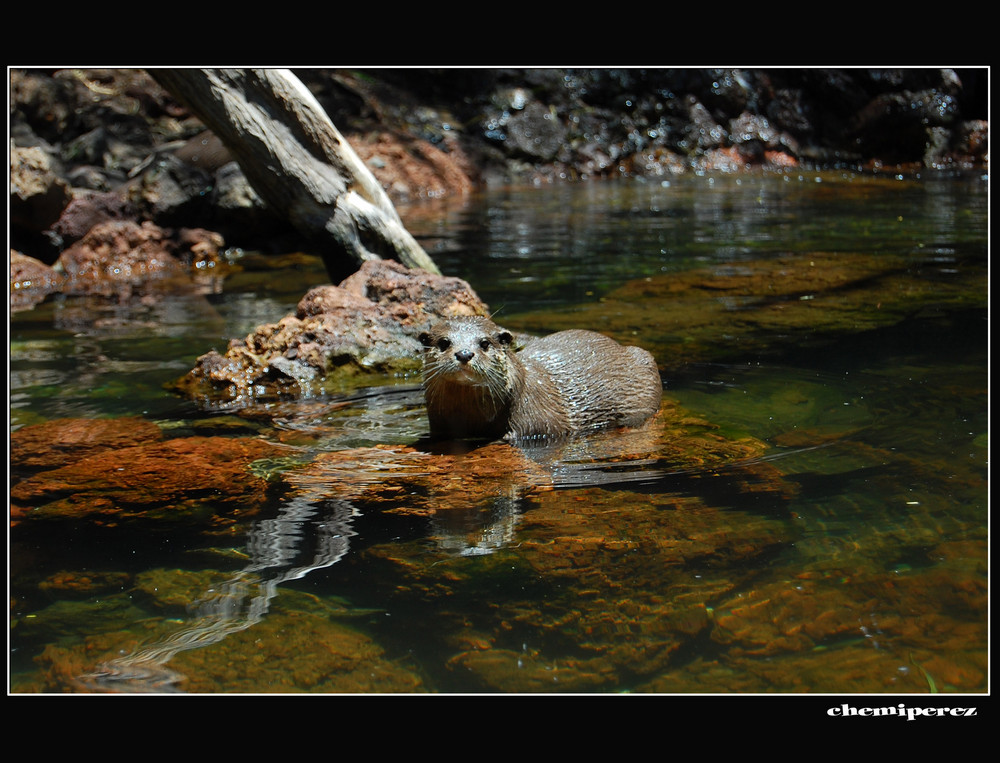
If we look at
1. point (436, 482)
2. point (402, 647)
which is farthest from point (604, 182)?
point (402, 647)

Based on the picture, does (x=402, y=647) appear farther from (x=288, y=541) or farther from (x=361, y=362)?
(x=361, y=362)

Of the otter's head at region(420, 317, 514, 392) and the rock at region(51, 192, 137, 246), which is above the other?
the rock at region(51, 192, 137, 246)

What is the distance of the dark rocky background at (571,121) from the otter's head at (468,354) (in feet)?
35.3

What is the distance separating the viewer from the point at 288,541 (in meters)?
3.57

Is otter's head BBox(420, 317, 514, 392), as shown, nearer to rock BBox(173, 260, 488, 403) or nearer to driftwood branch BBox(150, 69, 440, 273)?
rock BBox(173, 260, 488, 403)

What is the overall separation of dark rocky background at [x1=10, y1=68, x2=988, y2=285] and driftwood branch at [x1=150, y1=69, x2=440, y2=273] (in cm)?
746

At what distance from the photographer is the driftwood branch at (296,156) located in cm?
702

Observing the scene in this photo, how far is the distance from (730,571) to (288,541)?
1.58 metres

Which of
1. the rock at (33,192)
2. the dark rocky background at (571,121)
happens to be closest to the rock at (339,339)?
the rock at (33,192)

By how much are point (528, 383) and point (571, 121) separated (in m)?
16.7

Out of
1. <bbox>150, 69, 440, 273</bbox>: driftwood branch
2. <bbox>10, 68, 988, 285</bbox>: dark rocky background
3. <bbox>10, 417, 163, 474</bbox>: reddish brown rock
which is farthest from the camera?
<bbox>10, 68, 988, 285</bbox>: dark rocky background

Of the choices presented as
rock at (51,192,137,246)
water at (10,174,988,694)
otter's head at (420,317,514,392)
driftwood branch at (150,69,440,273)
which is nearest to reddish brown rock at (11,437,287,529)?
water at (10,174,988,694)

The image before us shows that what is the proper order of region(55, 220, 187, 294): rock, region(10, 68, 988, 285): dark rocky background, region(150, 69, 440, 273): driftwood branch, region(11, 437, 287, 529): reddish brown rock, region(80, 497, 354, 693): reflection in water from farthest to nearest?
region(10, 68, 988, 285): dark rocky background < region(55, 220, 187, 294): rock < region(150, 69, 440, 273): driftwood branch < region(11, 437, 287, 529): reddish brown rock < region(80, 497, 354, 693): reflection in water

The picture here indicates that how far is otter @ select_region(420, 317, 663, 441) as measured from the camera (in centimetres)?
459
